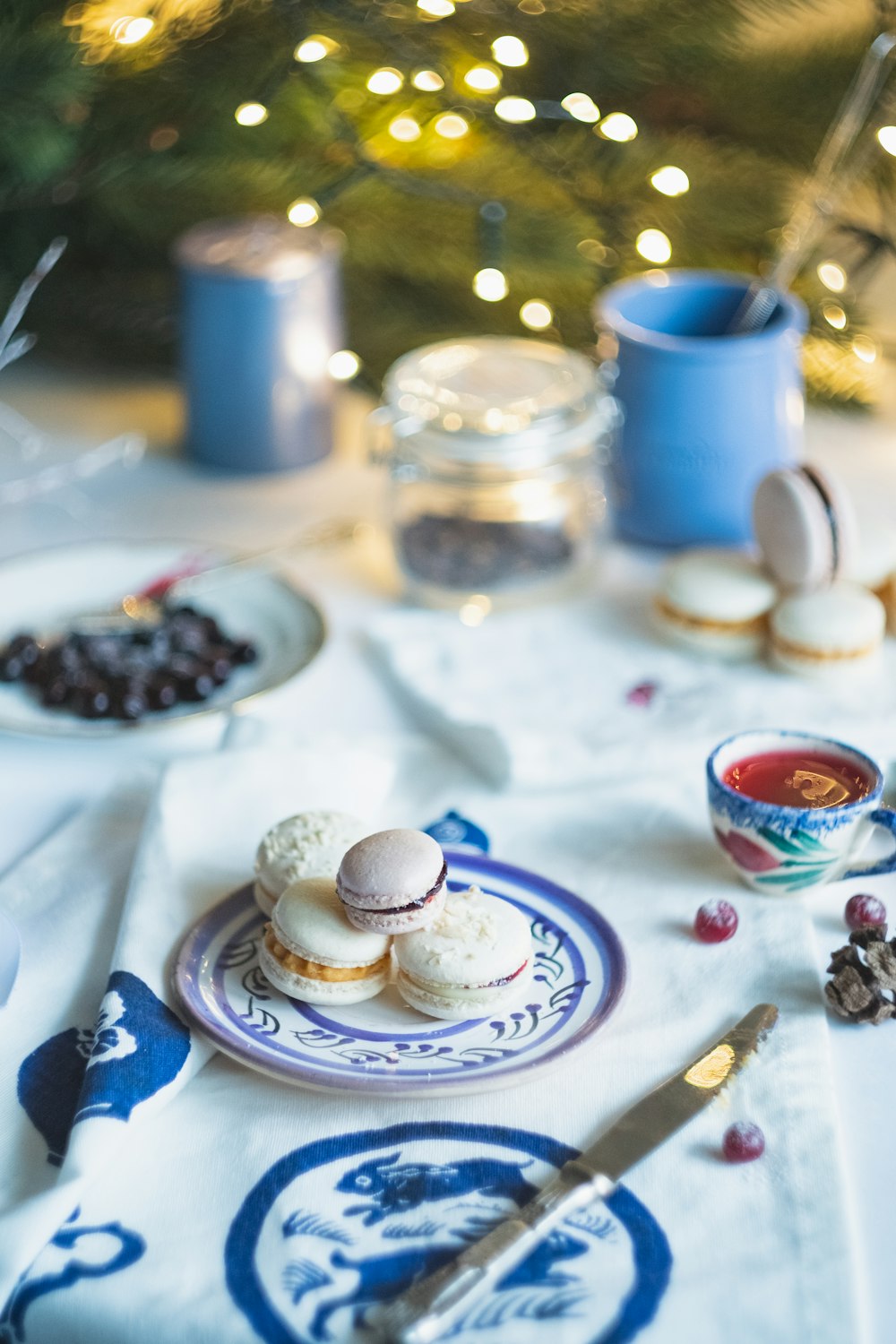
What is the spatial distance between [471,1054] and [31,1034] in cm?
21

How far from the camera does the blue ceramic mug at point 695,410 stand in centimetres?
113

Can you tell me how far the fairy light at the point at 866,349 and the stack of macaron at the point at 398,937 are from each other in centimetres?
68

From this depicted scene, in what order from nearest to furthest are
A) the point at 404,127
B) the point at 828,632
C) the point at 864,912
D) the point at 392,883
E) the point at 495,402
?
the point at 392,883
the point at 864,912
the point at 828,632
the point at 495,402
the point at 404,127

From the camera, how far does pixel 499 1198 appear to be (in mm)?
596

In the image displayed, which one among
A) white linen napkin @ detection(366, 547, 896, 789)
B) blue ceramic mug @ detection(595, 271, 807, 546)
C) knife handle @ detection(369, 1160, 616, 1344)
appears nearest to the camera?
knife handle @ detection(369, 1160, 616, 1344)

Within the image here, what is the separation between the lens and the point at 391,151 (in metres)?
1.40

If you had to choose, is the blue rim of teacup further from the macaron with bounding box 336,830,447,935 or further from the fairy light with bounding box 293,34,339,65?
the fairy light with bounding box 293,34,339,65

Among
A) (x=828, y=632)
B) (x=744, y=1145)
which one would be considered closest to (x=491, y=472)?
(x=828, y=632)

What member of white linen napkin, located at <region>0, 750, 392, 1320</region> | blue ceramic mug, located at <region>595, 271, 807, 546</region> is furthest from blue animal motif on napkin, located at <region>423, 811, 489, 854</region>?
blue ceramic mug, located at <region>595, 271, 807, 546</region>

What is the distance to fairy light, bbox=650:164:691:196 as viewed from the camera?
4.00ft

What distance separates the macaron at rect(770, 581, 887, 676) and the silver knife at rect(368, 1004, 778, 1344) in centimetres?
35

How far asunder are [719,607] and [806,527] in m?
0.08

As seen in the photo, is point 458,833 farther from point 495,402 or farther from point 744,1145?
point 495,402

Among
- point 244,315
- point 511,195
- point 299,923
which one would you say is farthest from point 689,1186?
point 511,195
